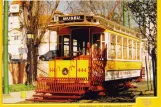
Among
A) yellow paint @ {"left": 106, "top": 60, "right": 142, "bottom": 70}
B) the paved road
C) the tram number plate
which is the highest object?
yellow paint @ {"left": 106, "top": 60, "right": 142, "bottom": 70}

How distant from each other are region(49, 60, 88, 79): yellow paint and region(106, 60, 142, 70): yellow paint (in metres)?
0.39

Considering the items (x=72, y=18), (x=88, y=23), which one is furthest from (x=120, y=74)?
(x=72, y=18)

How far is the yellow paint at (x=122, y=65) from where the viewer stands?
738 centimetres

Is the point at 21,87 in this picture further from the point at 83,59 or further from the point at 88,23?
the point at 88,23

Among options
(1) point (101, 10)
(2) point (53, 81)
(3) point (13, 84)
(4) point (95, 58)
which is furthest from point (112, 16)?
(3) point (13, 84)

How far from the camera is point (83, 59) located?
7.27 metres

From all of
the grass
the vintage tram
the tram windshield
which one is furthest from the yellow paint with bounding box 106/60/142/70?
the grass

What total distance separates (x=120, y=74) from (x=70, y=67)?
32.6 inches

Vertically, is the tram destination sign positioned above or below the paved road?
above

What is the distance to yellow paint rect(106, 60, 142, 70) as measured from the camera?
7383 millimetres

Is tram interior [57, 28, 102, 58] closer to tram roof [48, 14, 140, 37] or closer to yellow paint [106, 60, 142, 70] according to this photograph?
tram roof [48, 14, 140, 37]

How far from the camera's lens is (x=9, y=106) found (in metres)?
7.00

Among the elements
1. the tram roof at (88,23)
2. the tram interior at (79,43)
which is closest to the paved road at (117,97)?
the tram interior at (79,43)

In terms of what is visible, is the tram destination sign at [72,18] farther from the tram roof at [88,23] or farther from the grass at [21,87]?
the grass at [21,87]
